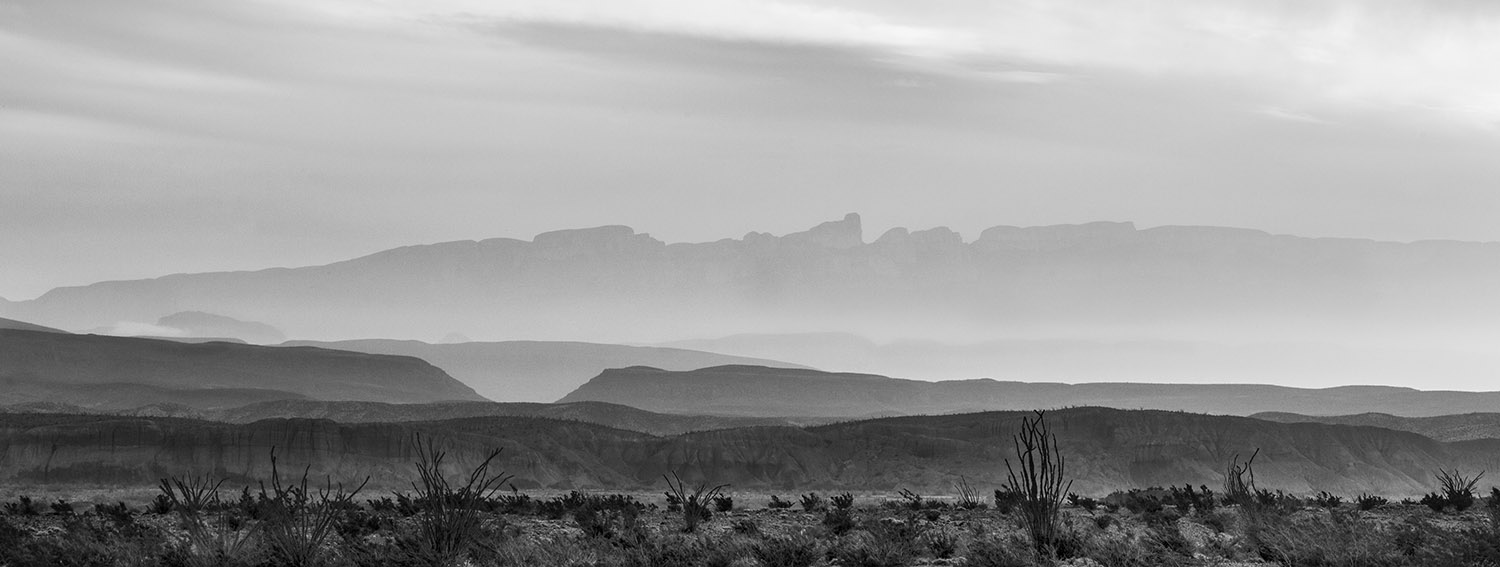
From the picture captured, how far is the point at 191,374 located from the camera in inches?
6762

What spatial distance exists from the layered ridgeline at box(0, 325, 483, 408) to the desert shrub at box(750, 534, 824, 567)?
131m

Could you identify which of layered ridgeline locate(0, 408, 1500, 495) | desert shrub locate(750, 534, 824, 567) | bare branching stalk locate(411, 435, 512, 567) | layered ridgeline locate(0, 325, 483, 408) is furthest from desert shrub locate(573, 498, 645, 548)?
layered ridgeline locate(0, 325, 483, 408)

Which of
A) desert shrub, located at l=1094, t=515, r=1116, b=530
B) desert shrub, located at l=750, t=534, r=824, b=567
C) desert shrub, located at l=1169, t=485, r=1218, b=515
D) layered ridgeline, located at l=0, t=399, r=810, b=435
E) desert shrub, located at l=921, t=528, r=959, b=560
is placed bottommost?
desert shrub, located at l=750, t=534, r=824, b=567

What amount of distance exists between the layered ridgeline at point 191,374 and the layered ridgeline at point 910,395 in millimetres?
21042

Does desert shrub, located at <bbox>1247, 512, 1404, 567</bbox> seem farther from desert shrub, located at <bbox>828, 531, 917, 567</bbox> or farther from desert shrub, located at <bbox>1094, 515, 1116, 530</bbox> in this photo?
desert shrub, located at <bbox>828, 531, 917, 567</bbox>

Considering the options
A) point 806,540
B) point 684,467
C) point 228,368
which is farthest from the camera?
point 228,368

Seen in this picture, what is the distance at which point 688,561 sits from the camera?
83.0 ft

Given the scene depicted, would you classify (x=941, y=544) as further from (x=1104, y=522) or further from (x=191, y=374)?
(x=191, y=374)

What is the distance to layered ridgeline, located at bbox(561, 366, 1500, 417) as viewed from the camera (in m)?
171

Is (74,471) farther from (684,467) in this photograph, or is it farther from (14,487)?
(684,467)

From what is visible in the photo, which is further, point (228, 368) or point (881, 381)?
point (881, 381)

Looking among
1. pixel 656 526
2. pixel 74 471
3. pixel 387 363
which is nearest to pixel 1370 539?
pixel 656 526

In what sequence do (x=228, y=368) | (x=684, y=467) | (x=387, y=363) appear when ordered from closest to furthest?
(x=684, y=467)
(x=228, y=368)
(x=387, y=363)

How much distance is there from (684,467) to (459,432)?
1374 centimetres
